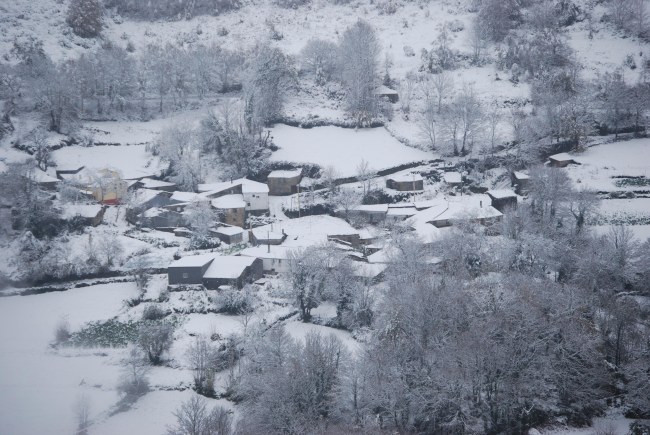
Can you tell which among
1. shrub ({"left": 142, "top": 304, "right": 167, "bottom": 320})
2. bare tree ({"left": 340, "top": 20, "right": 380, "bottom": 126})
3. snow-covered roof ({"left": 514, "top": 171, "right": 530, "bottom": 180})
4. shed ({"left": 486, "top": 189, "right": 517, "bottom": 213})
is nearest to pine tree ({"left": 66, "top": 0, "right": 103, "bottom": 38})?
bare tree ({"left": 340, "top": 20, "right": 380, "bottom": 126})

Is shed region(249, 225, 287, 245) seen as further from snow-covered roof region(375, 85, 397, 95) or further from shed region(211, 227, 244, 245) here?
snow-covered roof region(375, 85, 397, 95)

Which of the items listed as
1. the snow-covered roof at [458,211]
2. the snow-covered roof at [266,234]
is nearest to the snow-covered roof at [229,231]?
the snow-covered roof at [266,234]

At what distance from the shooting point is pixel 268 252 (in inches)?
1340

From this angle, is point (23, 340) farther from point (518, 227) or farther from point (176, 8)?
point (176, 8)

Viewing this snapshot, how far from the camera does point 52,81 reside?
47531 mm

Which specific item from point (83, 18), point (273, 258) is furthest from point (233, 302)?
point (83, 18)

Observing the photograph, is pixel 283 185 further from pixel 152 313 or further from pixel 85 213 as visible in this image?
pixel 152 313

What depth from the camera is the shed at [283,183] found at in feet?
144

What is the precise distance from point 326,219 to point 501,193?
12493 mm

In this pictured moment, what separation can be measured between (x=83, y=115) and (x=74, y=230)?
61.8 ft

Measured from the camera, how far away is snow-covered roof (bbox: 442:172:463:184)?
42.4m

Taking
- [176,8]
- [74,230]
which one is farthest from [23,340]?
[176,8]

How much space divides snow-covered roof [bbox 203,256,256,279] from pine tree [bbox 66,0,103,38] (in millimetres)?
40120

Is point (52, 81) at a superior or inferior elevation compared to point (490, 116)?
superior
